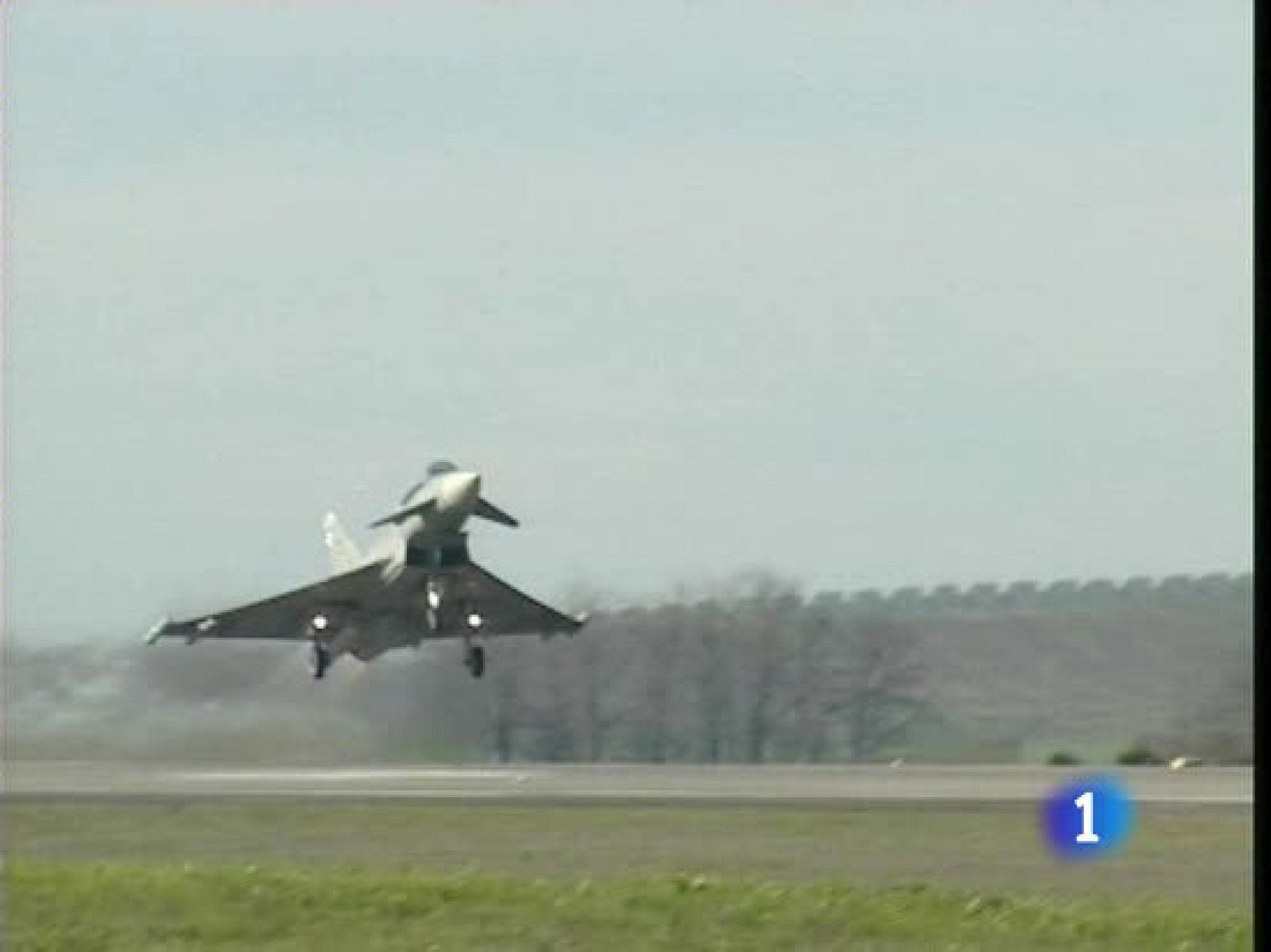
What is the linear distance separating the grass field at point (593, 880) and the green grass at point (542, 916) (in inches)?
0.9

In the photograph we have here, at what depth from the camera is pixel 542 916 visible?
11680mm

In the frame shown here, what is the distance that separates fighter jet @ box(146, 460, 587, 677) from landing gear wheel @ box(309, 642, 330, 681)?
2315 millimetres

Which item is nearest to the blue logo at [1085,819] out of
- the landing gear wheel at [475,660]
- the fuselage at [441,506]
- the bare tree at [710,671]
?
the bare tree at [710,671]

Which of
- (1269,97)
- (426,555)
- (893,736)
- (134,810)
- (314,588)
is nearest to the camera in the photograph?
(1269,97)

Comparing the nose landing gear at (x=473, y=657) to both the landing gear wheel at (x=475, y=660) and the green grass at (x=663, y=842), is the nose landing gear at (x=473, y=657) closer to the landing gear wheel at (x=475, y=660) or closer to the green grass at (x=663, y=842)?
the landing gear wheel at (x=475, y=660)

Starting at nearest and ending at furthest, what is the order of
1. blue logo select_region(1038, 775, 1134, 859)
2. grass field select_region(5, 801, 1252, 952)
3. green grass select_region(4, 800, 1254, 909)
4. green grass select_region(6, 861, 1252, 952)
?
green grass select_region(6, 861, 1252, 952), grass field select_region(5, 801, 1252, 952), blue logo select_region(1038, 775, 1134, 859), green grass select_region(4, 800, 1254, 909)

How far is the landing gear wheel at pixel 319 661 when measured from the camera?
2516 centimetres

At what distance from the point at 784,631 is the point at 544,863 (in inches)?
334

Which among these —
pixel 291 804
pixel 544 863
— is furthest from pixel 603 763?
pixel 544 863

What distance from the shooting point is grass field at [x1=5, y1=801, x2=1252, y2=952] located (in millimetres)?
11211

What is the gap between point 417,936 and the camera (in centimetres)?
1115

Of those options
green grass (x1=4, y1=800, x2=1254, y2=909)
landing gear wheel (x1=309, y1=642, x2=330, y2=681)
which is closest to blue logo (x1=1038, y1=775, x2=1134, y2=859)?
green grass (x1=4, y1=800, x2=1254, y2=909)

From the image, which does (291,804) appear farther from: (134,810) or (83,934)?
(83,934)

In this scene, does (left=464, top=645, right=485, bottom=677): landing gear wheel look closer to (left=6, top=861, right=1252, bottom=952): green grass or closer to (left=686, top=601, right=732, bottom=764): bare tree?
(left=686, top=601, right=732, bottom=764): bare tree
